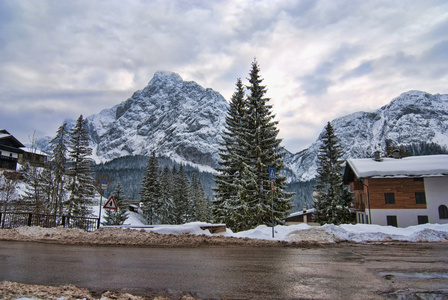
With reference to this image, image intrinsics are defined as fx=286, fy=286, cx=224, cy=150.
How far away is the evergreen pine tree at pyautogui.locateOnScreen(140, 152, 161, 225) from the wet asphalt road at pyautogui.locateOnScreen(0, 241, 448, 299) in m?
37.6

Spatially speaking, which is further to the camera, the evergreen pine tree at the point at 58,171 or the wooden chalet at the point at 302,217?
the wooden chalet at the point at 302,217

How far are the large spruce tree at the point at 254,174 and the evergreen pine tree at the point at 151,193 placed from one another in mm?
24507

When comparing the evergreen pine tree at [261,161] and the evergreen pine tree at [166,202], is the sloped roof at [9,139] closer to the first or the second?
the evergreen pine tree at [166,202]

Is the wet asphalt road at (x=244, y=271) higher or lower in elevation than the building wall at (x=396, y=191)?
lower

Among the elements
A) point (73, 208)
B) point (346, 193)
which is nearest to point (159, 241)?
point (73, 208)

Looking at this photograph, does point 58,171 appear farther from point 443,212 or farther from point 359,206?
point 443,212

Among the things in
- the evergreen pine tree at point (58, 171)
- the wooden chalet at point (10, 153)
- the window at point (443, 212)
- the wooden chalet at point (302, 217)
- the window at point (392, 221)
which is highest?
the wooden chalet at point (10, 153)

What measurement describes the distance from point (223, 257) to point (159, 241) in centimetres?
484

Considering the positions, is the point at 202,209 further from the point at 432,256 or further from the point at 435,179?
the point at 432,256

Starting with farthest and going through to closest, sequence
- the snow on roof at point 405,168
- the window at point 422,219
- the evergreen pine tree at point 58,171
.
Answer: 1. the evergreen pine tree at point 58,171
2. the window at point 422,219
3. the snow on roof at point 405,168

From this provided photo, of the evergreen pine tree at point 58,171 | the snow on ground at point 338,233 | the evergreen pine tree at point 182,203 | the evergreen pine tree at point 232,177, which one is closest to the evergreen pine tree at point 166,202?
the evergreen pine tree at point 182,203

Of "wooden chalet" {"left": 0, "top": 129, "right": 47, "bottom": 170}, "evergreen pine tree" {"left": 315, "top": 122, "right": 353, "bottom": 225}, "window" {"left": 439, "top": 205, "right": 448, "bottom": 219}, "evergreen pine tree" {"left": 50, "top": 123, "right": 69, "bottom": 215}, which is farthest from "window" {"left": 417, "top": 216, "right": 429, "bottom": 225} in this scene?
"wooden chalet" {"left": 0, "top": 129, "right": 47, "bottom": 170}

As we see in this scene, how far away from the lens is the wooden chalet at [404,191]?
28.3m

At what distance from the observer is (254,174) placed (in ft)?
74.8
